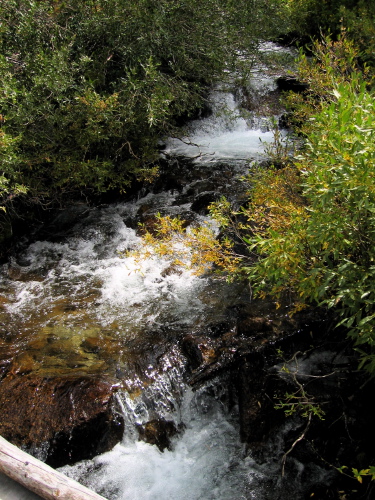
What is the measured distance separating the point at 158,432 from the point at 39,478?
2.34 meters

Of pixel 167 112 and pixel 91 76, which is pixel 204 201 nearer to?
pixel 167 112

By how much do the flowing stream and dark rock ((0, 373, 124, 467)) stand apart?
139 mm

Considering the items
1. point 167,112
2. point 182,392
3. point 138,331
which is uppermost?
point 167,112

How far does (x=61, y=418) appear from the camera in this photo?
3891 millimetres

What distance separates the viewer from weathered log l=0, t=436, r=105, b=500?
1961mm

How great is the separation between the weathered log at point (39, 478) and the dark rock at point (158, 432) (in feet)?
7.15

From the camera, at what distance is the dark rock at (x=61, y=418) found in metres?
3.82

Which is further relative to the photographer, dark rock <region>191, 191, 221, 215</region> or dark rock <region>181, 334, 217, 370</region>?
dark rock <region>191, 191, 221, 215</region>

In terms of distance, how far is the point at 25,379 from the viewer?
4.28 meters

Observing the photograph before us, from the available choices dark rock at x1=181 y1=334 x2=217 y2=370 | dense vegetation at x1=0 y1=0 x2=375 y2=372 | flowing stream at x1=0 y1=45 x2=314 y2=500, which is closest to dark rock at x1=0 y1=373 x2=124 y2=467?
flowing stream at x1=0 y1=45 x2=314 y2=500

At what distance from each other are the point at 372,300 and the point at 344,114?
4.46 ft

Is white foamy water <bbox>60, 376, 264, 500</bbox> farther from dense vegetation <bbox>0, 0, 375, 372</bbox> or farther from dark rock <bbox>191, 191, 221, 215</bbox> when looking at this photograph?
dark rock <bbox>191, 191, 221, 215</bbox>

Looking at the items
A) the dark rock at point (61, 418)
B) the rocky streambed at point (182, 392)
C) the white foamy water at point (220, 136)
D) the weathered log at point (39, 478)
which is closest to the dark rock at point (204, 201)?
the white foamy water at point (220, 136)

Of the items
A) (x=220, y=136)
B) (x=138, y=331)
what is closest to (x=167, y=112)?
(x=220, y=136)
